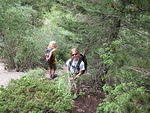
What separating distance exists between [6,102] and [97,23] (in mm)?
4250

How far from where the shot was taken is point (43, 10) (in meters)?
26.3

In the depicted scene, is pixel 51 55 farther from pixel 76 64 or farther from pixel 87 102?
pixel 87 102

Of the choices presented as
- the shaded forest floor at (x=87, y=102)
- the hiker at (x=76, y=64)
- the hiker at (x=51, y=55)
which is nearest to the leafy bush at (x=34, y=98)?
the shaded forest floor at (x=87, y=102)

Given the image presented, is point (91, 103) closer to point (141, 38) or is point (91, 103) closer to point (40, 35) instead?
point (141, 38)

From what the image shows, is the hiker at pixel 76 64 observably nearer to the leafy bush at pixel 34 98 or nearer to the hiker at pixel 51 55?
the leafy bush at pixel 34 98

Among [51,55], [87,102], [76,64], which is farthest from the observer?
[51,55]

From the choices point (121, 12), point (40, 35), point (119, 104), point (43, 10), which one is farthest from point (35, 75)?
point (43, 10)

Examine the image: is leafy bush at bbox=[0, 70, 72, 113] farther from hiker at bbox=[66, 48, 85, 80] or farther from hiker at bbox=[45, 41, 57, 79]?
hiker at bbox=[45, 41, 57, 79]

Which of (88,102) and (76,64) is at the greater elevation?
(76,64)

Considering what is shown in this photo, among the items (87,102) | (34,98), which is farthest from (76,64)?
(34,98)

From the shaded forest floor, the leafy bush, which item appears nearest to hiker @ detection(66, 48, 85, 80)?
the shaded forest floor

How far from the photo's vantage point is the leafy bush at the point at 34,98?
659 centimetres

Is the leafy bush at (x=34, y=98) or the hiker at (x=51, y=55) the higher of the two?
the hiker at (x=51, y=55)

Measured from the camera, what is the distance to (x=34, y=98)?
6.95m
